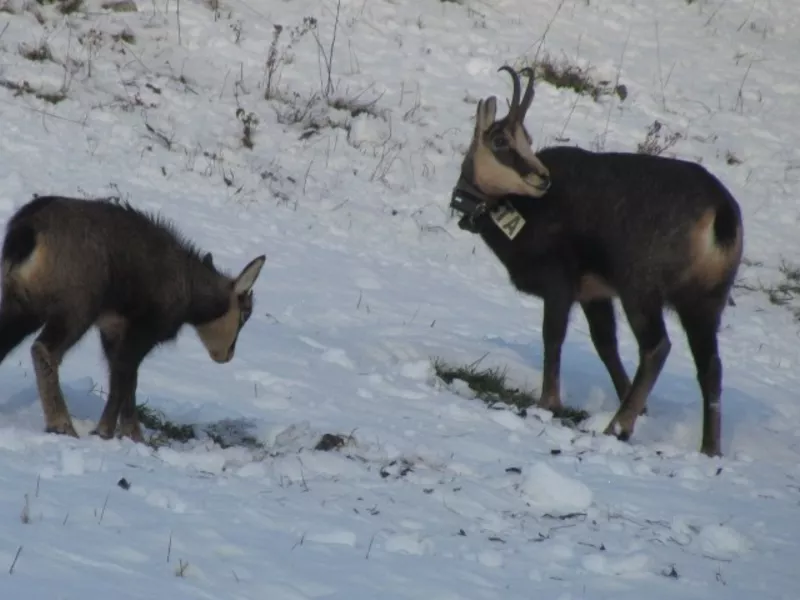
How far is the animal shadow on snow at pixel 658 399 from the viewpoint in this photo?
828 centimetres

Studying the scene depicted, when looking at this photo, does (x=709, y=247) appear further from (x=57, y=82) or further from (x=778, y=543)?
(x=57, y=82)

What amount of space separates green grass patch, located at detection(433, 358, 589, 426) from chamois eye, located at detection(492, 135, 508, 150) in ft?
4.16

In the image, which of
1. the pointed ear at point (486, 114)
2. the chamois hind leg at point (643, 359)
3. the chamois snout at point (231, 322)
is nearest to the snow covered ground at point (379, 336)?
the chamois hind leg at point (643, 359)

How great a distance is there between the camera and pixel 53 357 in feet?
20.7

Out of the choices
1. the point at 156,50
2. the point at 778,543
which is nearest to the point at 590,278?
the point at 778,543

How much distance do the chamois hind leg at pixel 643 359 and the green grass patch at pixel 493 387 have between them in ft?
0.94

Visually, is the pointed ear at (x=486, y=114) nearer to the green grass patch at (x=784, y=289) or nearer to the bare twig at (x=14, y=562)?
the green grass patch at (x=784, y=289)

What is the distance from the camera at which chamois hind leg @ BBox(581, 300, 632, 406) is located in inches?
345

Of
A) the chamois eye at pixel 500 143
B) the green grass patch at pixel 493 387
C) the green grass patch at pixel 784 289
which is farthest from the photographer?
the green grass patch at pixel 784 289

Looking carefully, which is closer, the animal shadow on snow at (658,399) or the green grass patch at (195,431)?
the green grass patch at (195,431)

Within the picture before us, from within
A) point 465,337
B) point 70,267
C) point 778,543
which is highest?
point 70,267

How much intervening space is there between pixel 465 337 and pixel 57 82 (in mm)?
4725

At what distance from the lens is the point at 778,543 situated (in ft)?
20.3

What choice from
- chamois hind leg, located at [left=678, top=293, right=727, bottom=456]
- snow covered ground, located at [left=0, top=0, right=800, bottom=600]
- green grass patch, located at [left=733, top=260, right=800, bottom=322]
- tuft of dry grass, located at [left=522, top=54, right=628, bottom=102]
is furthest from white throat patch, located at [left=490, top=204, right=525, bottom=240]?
tuft of dry grass, located at [left=522, top=54, right=628, bottom=102]
